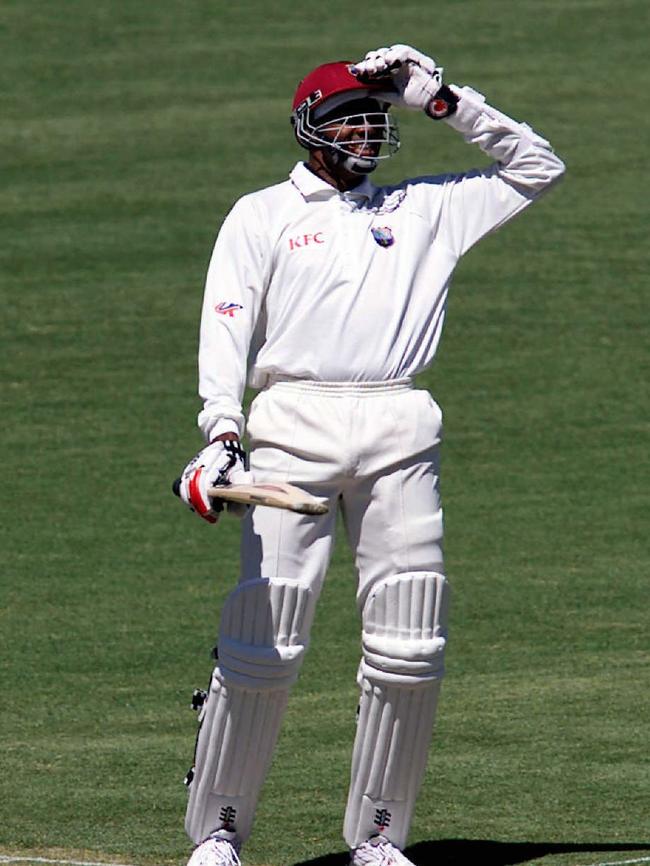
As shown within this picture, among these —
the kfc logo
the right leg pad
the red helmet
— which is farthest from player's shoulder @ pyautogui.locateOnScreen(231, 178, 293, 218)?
the right leg pad

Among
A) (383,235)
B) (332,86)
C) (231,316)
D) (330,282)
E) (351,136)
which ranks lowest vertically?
(231,316)

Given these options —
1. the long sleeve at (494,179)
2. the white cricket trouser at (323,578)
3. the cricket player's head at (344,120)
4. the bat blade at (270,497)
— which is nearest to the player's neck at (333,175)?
the cricket player's head at (344,120)

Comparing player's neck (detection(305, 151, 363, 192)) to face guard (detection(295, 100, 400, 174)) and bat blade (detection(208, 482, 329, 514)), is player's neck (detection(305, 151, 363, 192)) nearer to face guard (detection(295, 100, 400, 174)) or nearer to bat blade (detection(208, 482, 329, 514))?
face guard (detection(295, 100, 400, 174))

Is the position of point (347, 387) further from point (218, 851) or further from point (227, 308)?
point (218, 851)

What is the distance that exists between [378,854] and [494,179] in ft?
6.03

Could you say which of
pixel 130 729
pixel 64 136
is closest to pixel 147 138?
pixel 64 136

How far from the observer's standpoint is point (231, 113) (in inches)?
617

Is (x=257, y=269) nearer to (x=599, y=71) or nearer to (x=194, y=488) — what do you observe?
(x=194, y=488)

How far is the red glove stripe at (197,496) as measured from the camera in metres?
5.11

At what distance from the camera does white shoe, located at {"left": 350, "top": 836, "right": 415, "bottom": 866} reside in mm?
5465

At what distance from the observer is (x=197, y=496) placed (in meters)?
5.11

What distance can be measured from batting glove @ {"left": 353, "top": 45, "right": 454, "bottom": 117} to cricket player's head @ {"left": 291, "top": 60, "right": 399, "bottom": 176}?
0.03 m

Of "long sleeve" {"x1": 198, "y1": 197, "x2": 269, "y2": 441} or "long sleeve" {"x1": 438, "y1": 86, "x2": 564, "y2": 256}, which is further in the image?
"long sleeve" {"x1": 438, "y1": 86, "x2": 564, "y2": 256}

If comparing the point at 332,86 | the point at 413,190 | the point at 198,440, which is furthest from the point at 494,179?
the point at 198,440
